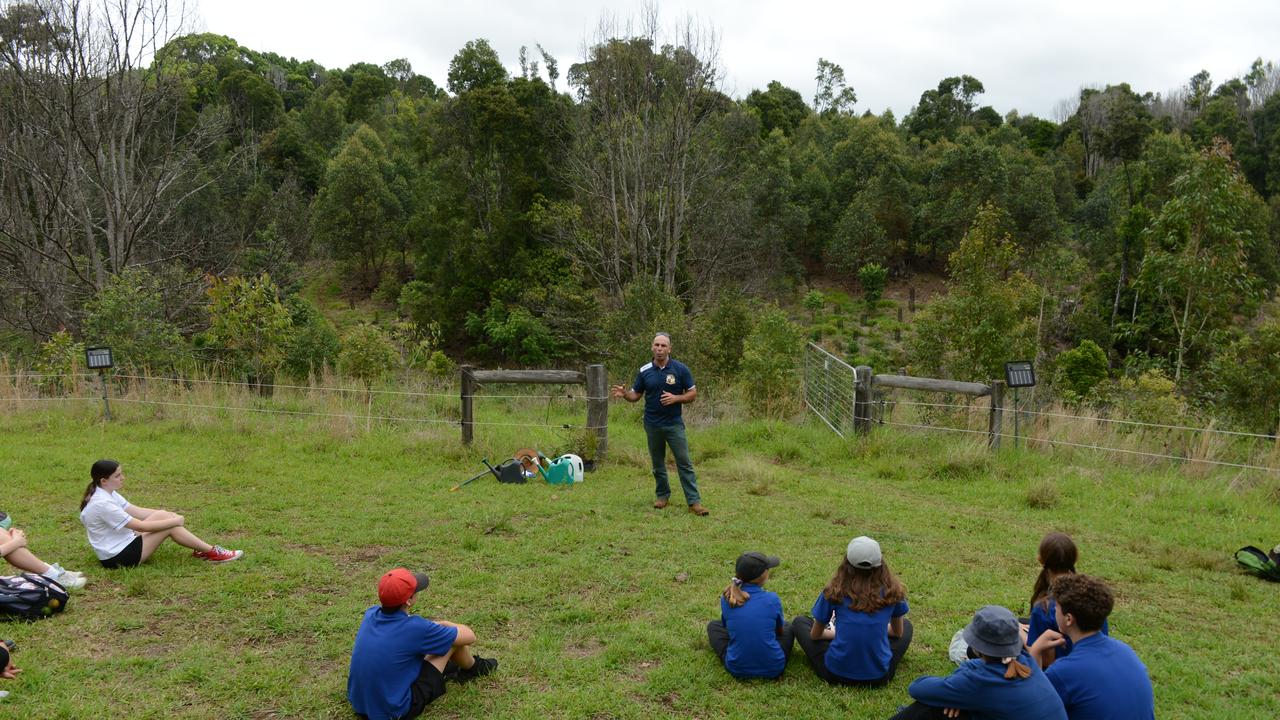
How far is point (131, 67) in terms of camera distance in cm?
1755

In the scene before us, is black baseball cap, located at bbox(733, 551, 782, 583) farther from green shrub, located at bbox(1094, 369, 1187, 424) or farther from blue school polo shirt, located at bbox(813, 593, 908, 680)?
green shrub, located at bbox(1094, 369, 1187, 424)

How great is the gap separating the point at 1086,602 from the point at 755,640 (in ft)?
5.62

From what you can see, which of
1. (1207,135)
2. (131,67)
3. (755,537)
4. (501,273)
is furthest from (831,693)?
(1207,135)

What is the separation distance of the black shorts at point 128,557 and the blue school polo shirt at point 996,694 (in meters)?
5.82

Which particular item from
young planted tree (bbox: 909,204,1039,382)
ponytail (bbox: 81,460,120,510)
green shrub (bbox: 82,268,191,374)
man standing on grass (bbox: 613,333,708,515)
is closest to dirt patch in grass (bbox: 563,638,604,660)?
man standing on grass (bbox: 613,333,708,515)

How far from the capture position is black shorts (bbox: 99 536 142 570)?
20.3ft

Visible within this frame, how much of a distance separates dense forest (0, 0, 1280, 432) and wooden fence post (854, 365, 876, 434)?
2398mm

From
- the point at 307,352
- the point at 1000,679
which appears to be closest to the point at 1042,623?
the point at 1000,679

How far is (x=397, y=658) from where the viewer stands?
4078mm

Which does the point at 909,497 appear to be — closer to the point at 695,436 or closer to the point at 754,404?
the point at 695,436

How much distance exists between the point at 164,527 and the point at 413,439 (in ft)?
14.6

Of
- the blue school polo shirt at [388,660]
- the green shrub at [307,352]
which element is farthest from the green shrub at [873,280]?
the blue school polo shirt at [388,660]

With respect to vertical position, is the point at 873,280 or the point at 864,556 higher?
the point at 873,280

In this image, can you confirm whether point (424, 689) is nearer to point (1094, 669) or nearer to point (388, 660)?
point (388, 660)
